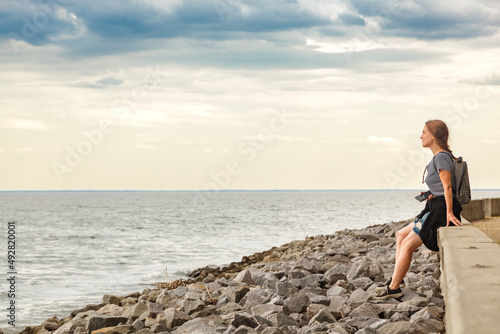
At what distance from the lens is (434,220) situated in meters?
5.98

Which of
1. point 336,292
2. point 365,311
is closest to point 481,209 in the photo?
point 336,292

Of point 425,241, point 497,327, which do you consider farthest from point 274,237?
point 497,327

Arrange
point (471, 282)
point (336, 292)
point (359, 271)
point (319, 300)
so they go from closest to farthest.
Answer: point (471, 282)
point (319, 300)
point (336, 292)
point (359, 271)

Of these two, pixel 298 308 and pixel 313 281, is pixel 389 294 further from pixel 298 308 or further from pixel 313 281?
pixel 313 281

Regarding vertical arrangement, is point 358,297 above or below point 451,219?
below

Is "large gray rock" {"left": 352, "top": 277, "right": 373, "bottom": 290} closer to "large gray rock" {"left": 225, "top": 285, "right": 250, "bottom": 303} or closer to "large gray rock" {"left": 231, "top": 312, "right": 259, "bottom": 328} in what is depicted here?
"large gray rock" {"left": 225, "top": 285, "right": 250, "bottom": 303}

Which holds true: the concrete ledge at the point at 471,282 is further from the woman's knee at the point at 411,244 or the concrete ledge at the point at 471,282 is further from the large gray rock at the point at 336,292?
the large gray rock at the point at 336,292

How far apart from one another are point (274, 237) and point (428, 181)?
23.1 meters

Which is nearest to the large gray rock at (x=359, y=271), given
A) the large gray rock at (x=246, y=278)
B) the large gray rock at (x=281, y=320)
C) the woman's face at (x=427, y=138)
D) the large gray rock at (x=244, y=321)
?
the large gray rock at (x=246, y=278)

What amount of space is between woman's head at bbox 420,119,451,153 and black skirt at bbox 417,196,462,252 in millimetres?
595

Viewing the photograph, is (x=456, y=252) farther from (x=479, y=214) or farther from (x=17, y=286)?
(x=17, y=286)

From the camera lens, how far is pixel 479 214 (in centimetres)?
1602

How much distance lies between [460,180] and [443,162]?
0.39 meters

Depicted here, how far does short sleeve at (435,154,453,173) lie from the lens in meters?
5.77
